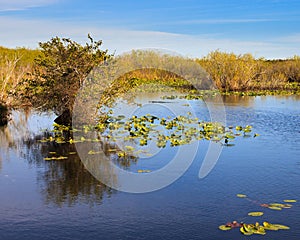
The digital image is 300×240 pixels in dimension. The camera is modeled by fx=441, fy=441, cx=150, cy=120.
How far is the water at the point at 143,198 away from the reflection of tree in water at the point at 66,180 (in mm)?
16

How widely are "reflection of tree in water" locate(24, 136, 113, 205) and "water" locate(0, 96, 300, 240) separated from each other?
0.05 ft

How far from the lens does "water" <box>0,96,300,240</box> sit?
18.7 feet

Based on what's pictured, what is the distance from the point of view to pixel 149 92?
29719 millimetres

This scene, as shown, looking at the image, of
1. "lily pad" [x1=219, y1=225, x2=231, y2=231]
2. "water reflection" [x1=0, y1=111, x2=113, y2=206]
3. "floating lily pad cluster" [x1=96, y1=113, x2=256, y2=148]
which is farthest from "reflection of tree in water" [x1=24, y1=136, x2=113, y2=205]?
"floating lily pad cluster" [x1=96, y1=113, x2=256, y2=148]

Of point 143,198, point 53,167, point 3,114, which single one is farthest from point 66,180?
point 3,114

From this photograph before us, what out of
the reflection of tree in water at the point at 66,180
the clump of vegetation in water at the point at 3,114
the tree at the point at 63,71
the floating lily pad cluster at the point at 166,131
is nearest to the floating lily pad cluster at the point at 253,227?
the reflection of tree in water at the point at 66,180

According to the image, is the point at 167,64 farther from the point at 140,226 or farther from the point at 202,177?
the point at 140,226

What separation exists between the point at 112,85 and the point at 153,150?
446 cm

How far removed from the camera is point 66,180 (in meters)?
8.07

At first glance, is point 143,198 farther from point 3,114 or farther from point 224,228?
point 3,114


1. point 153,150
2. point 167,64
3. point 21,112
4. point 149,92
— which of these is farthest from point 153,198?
point 167,64

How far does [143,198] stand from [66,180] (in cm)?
171

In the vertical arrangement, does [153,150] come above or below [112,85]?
below

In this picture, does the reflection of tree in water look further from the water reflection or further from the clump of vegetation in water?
the clump of vegetation in water
